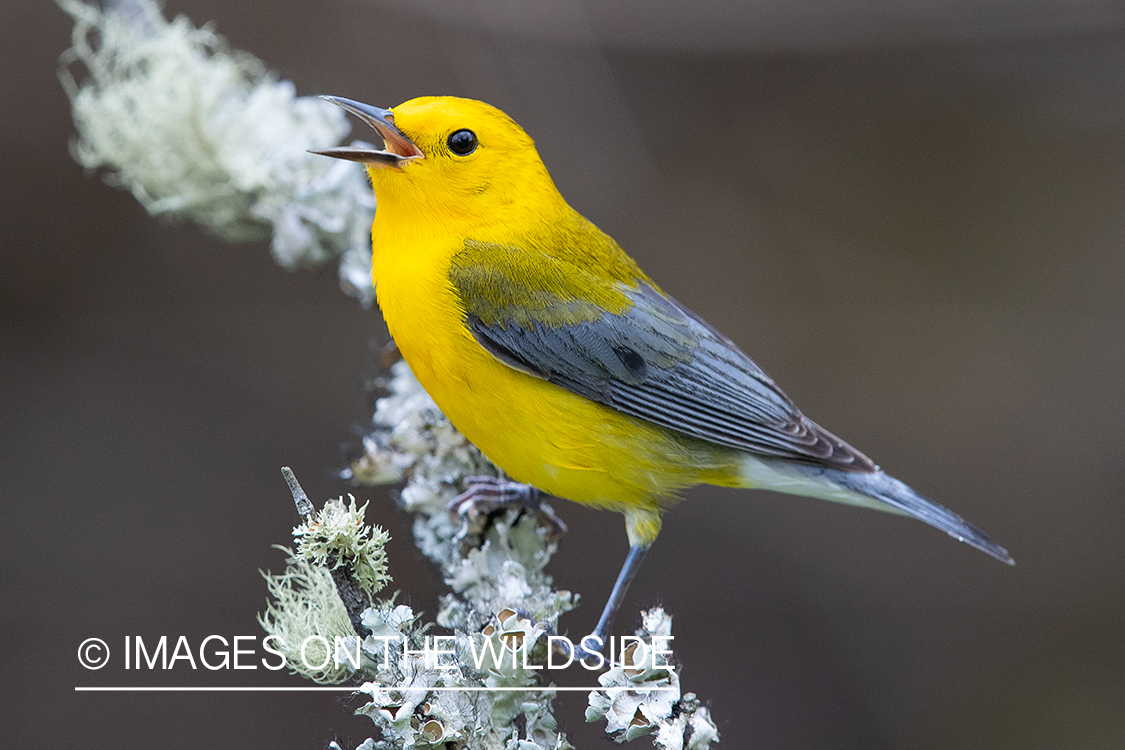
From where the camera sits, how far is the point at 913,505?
8.83 feet

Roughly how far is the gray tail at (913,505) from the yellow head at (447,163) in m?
1.30

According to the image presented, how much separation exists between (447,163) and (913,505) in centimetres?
175

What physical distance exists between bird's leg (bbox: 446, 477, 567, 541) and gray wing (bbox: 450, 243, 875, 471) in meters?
0.47

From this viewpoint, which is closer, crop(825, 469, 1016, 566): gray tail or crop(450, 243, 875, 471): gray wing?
crop(450, 243, 875, 471): gray wing

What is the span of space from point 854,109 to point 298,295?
338 centimetres

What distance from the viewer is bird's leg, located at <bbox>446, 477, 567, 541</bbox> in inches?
106

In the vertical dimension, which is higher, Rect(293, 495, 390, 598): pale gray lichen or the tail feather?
the tail feather

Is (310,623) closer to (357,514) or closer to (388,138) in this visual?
(357,514)

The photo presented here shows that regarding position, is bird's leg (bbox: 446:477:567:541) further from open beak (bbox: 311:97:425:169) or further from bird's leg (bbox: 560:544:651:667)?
open beak (bbox: 311:97:425:169)

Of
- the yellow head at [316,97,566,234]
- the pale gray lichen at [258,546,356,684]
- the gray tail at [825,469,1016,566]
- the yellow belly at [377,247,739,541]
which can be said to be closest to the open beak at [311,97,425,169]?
the yellow head at [316,97,566,234]

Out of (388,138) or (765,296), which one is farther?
(765,296)

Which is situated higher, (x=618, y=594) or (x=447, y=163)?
(x=447, y=163)

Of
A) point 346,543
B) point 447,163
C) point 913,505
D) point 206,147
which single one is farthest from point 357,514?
point 206,147

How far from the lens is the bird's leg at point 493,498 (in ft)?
8.82
